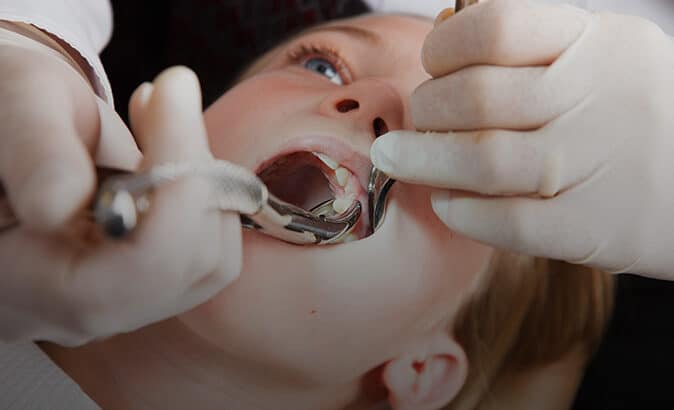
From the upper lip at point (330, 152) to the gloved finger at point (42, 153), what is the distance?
19 centimetres

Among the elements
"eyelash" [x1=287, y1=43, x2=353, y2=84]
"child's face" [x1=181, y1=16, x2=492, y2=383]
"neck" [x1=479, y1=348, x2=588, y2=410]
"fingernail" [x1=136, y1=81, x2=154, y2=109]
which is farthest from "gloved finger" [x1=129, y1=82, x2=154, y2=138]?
"neck" [x1=479, y1=348, x2=588, y2=410]

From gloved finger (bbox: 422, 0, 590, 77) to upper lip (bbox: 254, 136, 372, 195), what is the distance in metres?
0.10

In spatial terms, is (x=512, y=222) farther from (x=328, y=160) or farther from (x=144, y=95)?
(x=144, y=95)

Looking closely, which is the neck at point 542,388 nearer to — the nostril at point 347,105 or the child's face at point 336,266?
the child's face at point 336,266

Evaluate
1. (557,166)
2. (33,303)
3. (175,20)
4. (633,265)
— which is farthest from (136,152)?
(175,20)

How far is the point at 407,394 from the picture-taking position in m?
0.70

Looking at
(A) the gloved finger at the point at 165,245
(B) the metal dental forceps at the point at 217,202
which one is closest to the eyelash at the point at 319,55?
(B) the metal dental forceps at the point at 217,202

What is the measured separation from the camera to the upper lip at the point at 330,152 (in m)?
0.58

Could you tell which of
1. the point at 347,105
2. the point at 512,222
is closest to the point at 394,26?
the point at 347,105

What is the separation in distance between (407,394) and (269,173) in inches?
9.8

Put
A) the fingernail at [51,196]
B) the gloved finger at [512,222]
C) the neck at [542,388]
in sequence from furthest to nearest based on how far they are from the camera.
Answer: the neck at [542,388], the gloved finger at [512,222], the fingernail at [51,196]

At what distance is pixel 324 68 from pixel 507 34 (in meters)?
0.27

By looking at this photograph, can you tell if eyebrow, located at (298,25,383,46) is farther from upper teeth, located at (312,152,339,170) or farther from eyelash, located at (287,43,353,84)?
upper teeth, located at (312,152,339,170)

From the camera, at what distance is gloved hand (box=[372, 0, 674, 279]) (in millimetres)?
525
